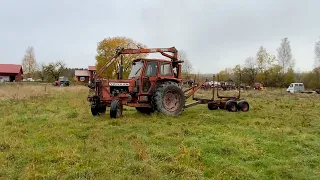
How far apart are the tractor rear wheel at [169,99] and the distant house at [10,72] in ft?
251

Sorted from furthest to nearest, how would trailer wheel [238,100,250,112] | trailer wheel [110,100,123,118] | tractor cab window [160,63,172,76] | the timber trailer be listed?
1. trailer wheel [238,100,250,112]
2. tractor cab window [160,63,172,76]
3. the timber trailer
4. trailer wheel [110,100,123,118]

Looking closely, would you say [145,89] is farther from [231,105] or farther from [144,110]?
[231,105]

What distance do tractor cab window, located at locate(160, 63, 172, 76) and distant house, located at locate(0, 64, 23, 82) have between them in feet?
250

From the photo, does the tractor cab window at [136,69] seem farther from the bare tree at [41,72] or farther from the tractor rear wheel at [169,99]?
the bare tree at [41,72]

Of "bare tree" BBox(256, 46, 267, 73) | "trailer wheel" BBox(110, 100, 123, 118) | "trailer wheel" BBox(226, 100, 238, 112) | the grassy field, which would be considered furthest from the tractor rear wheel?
"bare tree" BBox(256, 46, 267, 73)

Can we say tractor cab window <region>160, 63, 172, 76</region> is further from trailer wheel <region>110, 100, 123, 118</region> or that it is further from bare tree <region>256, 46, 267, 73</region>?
bare tree <region>256, 46, 267, 73</region>

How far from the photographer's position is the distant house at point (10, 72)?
261ft

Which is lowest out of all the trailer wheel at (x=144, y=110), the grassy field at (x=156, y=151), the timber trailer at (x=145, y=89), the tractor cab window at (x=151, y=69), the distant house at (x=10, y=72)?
the grassy field at (x=156, y=151)

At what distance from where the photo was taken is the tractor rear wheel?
12141 mm

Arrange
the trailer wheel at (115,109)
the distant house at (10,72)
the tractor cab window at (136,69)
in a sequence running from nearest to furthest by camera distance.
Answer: the trailer wheel at (115,109)
the tractor cab window at (136,69)
the distant house at (10,72)

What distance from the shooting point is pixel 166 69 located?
1319 cm

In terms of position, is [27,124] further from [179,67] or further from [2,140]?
[179,67]

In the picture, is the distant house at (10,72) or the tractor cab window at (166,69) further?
the distant house at (10,72)

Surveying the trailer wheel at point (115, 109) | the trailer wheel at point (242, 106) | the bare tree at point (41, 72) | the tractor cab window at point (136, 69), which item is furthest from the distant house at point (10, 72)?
the trailer wheel at point (115, 109)
